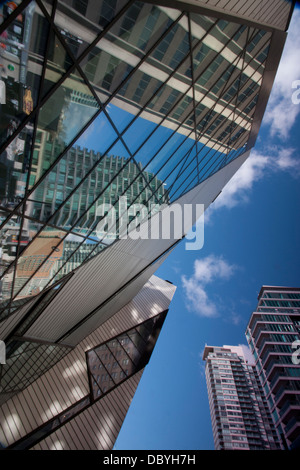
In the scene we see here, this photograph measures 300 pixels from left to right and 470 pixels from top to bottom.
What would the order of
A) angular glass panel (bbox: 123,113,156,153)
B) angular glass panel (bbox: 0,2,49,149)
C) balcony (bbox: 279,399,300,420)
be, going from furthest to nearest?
balcony (bbox: 279,399,300,420) → angular glass panel (bbox: 123,113,156,153) → angular glass panel (bbox: 0,2,49,149)

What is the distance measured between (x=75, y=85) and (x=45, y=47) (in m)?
0.98

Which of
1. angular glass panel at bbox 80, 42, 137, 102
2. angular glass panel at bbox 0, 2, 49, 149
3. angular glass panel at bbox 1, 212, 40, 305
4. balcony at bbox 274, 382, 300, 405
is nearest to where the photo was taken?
angular glass panel at bbox 0, 2, 49, 149

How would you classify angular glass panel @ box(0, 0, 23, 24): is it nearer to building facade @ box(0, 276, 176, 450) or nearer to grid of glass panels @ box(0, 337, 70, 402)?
building facade @ box(0, 276, 176, 450)

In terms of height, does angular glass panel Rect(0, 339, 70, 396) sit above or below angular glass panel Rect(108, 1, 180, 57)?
below

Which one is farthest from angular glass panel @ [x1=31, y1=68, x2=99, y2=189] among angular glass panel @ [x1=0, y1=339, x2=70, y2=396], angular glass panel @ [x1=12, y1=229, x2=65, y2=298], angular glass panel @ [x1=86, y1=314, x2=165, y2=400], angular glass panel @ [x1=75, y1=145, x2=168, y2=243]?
angular glass panel @ [x1=86, y1=314, x2=165, y2=400]

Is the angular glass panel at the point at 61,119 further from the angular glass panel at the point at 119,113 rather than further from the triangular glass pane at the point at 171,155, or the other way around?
the triangular glass pane at the point at 171,155

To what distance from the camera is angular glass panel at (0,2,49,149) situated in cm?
401

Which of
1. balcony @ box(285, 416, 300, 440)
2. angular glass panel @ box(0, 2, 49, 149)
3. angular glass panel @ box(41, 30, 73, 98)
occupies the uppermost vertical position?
angular glass panel @ box(41, 30, 73, 98)

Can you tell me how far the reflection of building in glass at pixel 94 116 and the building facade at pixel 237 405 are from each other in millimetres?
116575

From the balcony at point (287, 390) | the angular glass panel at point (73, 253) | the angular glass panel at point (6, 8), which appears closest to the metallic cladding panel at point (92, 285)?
the angular glass panel at point (73, 253)

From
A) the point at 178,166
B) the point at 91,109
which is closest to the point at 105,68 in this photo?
Answer: the point at 91,109

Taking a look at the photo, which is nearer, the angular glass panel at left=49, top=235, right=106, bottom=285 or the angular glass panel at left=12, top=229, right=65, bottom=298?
the angular glass panel at left=12, top=229, right=65, bottom=298

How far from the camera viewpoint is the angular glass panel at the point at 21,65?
401 centimetres

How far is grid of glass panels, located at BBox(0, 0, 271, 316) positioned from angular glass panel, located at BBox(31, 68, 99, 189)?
0.08 feet
